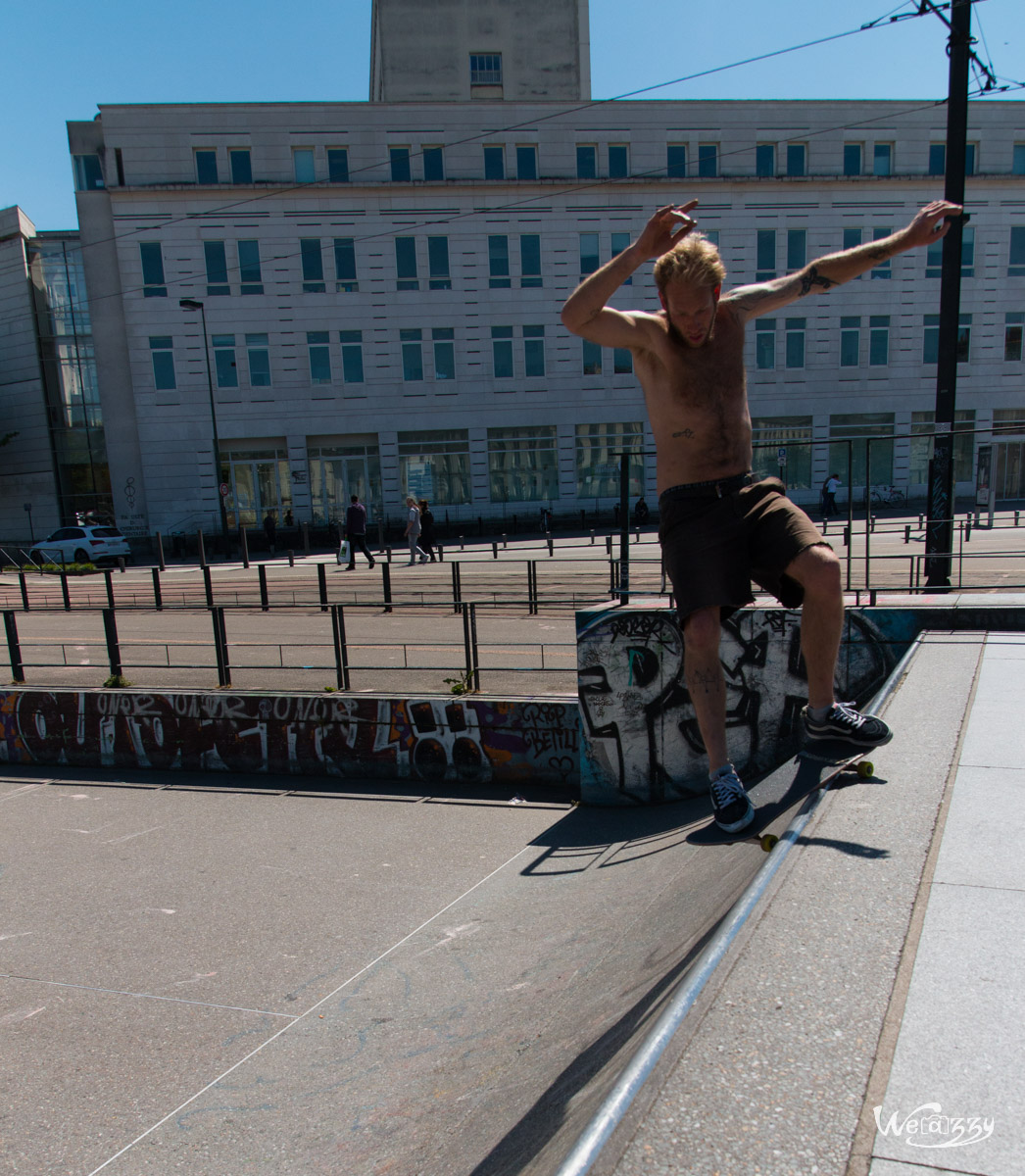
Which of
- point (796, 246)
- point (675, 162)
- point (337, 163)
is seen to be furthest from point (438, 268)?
point (796, 246)

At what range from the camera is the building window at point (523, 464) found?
1395 inches

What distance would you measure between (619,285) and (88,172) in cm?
4172

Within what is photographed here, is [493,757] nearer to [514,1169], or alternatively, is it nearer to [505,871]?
[505,871]

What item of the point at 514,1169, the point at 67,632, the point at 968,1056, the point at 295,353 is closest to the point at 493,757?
the point at 514,1169

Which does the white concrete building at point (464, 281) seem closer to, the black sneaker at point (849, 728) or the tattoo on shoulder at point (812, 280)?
the tattoo on shoulder at point (812, 280)

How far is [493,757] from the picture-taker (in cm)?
751

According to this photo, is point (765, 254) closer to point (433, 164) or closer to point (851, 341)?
point (851, 341)

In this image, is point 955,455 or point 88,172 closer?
point 955,455

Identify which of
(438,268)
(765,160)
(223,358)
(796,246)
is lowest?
(223,358)

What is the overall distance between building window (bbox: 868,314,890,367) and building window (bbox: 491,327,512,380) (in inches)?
641

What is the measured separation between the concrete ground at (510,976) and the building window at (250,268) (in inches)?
→ 1203

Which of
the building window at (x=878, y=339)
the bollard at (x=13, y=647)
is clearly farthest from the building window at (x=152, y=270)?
the building window at (x=878, y=339)

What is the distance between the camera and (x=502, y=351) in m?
34.9

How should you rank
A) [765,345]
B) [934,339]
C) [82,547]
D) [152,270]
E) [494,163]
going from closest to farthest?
[82,547], [152,270], [494,163], [765,345], [934,339]
